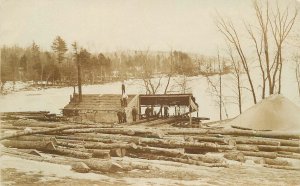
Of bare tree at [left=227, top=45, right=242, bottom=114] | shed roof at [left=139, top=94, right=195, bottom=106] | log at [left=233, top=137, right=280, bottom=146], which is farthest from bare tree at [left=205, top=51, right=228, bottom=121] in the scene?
log at [left=233, top=137, right=280, bottom=146]

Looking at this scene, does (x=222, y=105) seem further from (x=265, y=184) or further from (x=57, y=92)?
(x=57, y=92)

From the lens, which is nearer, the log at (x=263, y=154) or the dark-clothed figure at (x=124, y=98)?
the log at (x=263, y=154)

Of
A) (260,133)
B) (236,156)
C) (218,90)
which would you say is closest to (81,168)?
(236,156)

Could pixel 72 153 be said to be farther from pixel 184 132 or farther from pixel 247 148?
pixel 247 148

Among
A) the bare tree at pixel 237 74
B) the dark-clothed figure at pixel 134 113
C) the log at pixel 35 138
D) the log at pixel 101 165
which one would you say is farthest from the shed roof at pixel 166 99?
the log at pixel 35 138

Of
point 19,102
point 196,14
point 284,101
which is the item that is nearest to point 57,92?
point 19,102

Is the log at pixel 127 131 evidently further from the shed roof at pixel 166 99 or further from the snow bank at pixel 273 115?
the snow bank at pixel 273 115

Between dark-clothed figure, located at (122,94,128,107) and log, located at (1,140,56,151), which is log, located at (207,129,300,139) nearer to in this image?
dark-clothed figure, located at (122,94,128,107)
